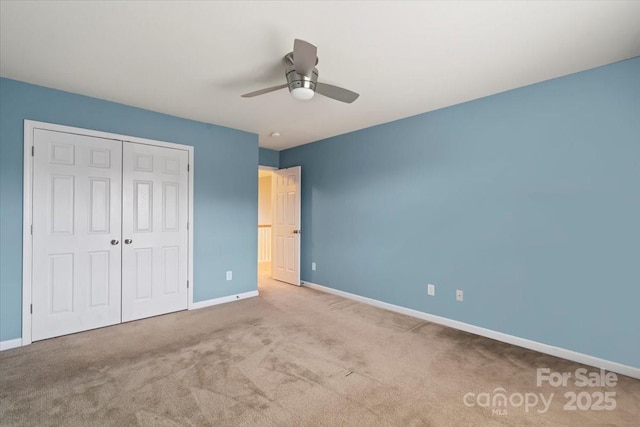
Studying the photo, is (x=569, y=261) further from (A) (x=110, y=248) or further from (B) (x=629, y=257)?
(A) (x=110, y=248)

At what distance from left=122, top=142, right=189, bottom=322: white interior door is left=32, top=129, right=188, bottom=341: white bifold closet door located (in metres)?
0.01

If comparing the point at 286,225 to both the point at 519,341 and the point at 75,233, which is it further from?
the point at 519,341

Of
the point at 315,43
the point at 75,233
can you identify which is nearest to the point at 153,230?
the point at 75,233

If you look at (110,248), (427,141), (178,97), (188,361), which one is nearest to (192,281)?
(110,248)

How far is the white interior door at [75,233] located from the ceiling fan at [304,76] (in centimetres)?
235

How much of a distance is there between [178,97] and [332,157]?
2.34 metres

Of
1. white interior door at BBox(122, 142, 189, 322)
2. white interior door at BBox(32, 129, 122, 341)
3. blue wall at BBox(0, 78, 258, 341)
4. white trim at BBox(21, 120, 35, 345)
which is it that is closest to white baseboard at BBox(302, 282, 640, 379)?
blue wall at BBox(0, 78, 258, 341)

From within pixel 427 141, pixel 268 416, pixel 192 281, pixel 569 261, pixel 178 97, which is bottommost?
pixel 268 416

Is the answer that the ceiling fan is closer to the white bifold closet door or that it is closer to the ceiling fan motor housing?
the ceiling fan motor housing

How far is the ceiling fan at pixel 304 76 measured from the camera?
6.40 ft

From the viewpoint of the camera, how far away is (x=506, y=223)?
118 inches

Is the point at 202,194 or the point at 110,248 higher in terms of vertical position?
the point at 202,194

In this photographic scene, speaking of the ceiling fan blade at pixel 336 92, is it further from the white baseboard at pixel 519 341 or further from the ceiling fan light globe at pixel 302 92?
the white baseboard at pixel 519 341

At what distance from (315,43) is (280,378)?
97.9 inches
